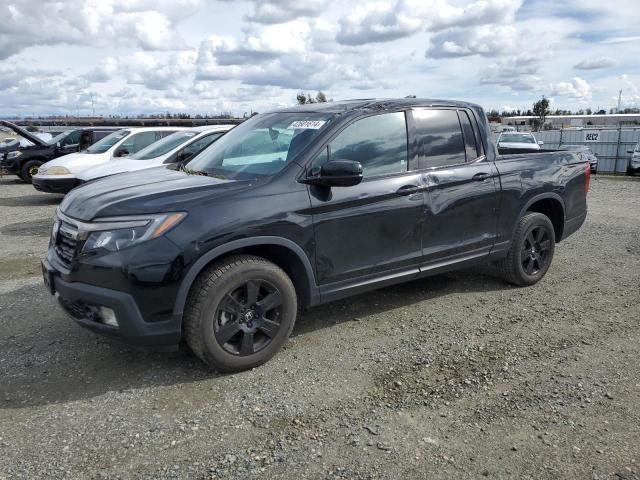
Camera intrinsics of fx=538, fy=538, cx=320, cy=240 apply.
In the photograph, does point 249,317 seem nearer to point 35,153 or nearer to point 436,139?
point 436,139

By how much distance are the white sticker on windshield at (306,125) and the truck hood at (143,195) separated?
0.73m

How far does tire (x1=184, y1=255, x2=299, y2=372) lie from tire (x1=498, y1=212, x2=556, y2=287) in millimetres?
2604

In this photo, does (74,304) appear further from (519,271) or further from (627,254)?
(627,254)

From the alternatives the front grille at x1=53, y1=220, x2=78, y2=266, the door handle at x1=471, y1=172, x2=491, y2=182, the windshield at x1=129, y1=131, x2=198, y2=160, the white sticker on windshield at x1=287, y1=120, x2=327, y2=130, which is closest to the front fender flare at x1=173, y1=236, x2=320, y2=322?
the front grille at x1=53, y1=220, x2=78, y2=266

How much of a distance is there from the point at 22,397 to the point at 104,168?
6.80 metres

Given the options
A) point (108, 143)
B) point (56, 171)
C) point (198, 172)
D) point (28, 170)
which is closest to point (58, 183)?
point (56, 171)

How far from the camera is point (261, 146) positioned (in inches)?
173

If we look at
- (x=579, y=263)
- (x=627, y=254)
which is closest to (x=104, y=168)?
(x=579, y=263)

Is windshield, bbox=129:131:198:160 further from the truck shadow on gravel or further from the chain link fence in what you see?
the chain link fence

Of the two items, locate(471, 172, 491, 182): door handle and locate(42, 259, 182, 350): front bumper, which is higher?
locate(471, 172, 491, 182): door handle

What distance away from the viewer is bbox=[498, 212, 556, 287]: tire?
5.38 m

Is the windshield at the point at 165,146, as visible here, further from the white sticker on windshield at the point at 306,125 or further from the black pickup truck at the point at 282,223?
the white sticker on windshield at the point at 306,125

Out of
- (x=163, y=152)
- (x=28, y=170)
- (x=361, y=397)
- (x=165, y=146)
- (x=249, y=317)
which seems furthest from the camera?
(x=28, y=170)

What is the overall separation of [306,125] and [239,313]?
1587mm
